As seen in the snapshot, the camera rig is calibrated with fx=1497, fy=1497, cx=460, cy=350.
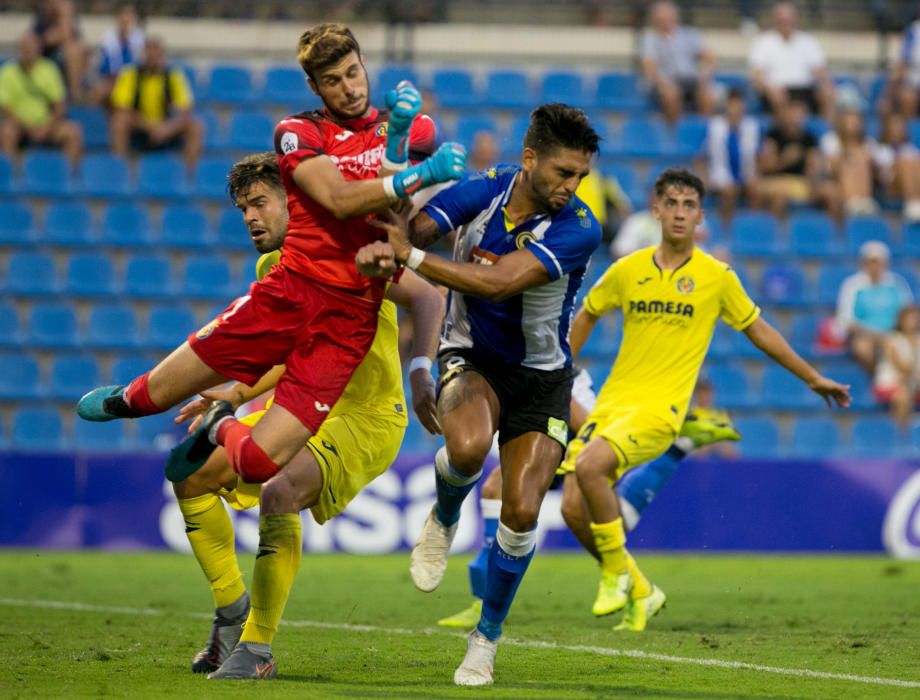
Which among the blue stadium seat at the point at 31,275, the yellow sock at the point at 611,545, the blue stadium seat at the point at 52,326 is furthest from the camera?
the blue stadium seat at the point at 31,275

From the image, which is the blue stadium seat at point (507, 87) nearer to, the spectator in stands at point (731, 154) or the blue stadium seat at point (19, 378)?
the spectator in stands at point (731, 154)

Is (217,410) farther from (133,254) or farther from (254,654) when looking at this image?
(133,254)

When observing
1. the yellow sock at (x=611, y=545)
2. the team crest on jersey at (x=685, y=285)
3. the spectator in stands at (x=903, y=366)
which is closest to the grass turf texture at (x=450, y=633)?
the yellow sock at (x=611, y=545)

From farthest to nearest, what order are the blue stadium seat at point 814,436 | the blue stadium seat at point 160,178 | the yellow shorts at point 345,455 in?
the blue stadium seat at point 160,178, the blue stadium seat at point 814,436, the yellow shorts at point 345,455

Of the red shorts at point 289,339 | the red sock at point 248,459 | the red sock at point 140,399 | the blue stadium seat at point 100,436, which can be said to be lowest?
the blue stadium seat at point 100,436

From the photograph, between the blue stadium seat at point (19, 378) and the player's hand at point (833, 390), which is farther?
the blue stadium seat at point (19, 378)

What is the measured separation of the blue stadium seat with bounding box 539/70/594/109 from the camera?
1923 centimetres

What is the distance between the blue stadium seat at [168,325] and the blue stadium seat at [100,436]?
39.5 inches

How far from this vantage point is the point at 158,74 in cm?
1723

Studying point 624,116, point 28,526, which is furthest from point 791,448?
point 28,526

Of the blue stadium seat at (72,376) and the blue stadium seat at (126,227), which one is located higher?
the blue stadium seat at (126,227)

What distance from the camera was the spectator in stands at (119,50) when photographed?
17516 mm

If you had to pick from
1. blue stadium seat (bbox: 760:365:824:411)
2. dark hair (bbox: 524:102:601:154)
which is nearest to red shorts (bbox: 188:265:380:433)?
dark hair (bbox: 524:102:601:154)

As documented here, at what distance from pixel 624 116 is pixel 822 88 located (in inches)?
100
